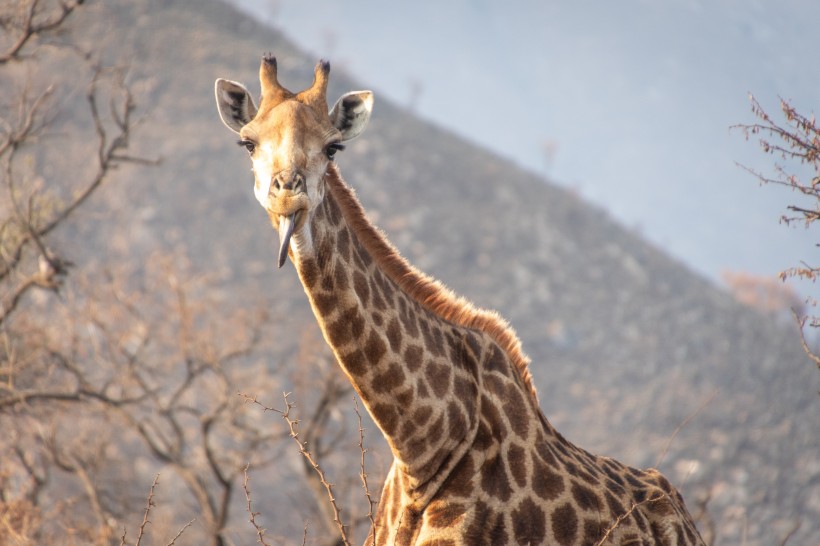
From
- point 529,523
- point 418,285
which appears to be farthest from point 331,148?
point 529,523

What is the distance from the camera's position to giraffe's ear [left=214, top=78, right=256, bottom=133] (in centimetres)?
620

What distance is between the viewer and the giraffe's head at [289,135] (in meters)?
5.21

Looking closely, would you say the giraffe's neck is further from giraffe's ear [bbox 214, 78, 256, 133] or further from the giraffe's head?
giraffe's ear [bbox 214, 78, 256, 133]

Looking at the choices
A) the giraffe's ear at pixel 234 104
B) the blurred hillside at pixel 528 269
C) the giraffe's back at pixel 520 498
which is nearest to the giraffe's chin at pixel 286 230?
the giraffe's ear at pixel 234 104

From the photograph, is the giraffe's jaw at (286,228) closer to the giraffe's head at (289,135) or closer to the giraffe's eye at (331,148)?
the giraffe's head at (289,135)

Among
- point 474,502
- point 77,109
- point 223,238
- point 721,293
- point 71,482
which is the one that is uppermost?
point 77,109

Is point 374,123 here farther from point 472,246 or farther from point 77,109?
point 77,109

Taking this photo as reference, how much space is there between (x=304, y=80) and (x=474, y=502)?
193 feet

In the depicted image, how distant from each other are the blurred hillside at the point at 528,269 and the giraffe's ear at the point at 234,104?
29471mm

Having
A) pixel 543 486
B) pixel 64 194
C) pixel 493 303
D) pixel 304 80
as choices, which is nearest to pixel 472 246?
pixel 493 303

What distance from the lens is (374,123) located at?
204 ft

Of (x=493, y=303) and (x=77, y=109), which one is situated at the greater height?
(x=77, y=109)

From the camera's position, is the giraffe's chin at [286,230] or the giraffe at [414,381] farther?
the giraffe at [414,381]

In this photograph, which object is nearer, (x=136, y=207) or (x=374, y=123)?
(x=136, y=207)
